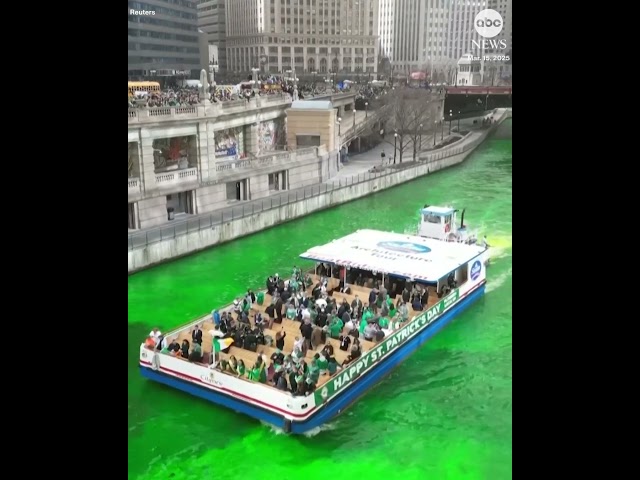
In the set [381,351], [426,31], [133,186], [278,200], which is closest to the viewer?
[381,351]

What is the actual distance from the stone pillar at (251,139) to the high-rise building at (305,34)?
2.26 m

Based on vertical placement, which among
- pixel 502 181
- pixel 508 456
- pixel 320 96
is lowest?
pixel 508 456

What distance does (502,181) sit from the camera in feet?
67.3

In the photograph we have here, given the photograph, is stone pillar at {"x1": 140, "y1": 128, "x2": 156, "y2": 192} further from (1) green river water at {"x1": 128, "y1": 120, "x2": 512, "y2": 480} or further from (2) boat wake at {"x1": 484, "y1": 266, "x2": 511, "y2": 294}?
(2) boat wake at {"x1": 484, "y1": 266, "x2": 511, "y2": 294}

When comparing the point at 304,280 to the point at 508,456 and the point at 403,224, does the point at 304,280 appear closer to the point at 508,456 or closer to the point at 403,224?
the point at 508,456

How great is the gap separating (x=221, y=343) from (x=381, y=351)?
2587 mm

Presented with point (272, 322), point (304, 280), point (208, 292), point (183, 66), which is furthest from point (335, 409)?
point (183, 66)

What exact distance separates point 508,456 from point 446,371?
96.3 inches

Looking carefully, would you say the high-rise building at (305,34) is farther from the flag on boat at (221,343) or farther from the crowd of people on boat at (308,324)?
the flag on boat at (221,343)

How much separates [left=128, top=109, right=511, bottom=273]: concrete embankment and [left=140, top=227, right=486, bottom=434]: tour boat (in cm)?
380

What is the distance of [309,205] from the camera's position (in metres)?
21.0

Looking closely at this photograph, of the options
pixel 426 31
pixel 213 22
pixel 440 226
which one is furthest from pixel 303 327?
pixel 213 22

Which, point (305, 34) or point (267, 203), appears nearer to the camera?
point (305, 34)

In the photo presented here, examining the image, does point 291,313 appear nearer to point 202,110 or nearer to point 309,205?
point 309,205
